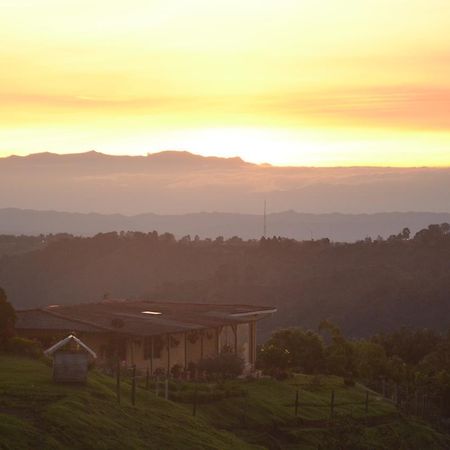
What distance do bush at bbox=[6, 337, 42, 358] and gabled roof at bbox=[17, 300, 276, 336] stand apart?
18.6 feet

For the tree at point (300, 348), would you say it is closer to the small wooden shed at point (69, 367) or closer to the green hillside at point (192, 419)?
the green hillside at point (192, 419)

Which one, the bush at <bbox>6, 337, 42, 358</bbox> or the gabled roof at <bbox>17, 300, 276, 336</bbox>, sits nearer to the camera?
the bush at <bbox>6, 337, 42, 358</bbox>

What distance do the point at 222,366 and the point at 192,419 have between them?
445 inches

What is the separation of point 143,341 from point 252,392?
594 cm

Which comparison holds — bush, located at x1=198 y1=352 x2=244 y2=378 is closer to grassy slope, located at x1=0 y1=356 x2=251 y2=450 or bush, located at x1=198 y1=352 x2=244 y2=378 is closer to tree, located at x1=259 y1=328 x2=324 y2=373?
tree, located at x1=259 y1=328 x2=324 y2=373

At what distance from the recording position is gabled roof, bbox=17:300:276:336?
43.8 meters

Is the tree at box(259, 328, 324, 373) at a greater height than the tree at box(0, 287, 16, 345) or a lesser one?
lesser

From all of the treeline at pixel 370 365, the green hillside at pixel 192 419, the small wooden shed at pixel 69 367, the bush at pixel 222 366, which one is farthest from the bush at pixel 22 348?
the treeline at pixel 370 365

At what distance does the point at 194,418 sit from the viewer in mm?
33656

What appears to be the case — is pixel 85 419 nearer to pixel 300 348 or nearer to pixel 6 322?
pixel 6 322

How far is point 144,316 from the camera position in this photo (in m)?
48.5

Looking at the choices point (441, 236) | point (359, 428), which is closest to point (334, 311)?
point (441, 236)

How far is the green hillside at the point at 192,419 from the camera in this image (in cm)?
2691

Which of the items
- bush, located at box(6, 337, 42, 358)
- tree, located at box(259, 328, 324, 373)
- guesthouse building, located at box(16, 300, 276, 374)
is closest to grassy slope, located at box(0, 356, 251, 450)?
bush, located at box(6, 337, 42, 358)
